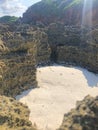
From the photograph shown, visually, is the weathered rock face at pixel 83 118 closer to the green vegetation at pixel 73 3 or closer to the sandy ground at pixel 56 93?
the sandy ground at pixel 56 93

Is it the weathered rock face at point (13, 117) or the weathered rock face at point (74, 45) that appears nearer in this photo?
the weathered rock face at point (13, 117)

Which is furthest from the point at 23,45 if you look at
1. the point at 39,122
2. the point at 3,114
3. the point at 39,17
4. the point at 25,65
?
the point at 39,17

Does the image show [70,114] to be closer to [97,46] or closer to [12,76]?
[12,76]

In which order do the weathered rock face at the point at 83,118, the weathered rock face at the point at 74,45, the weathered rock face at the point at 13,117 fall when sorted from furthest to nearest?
the weathered rock face at the point at 74,45 < the weathered rock face at the point at 13,117 < the weathered rock face at the point at 83,118

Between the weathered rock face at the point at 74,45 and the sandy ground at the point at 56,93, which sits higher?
the weathered rock face at the point at 74,45

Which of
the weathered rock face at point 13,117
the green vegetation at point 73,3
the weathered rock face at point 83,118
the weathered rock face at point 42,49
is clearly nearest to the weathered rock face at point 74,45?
the weathered rock face at point 42,49

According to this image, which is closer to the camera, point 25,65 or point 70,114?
point 70,114

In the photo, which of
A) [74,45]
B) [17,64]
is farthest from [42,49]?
[17,64]

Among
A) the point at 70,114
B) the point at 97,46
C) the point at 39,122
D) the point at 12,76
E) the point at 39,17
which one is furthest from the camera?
the point at 39,17
